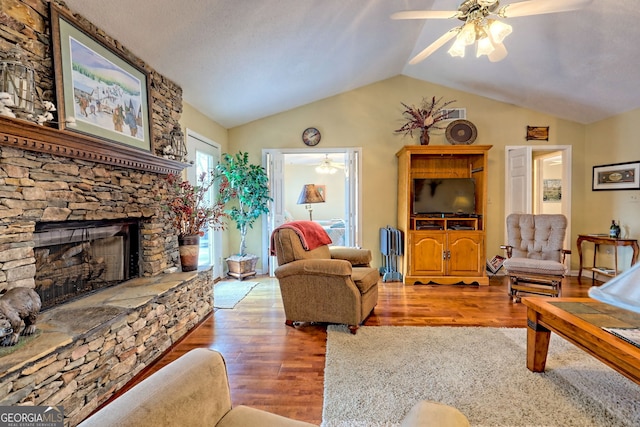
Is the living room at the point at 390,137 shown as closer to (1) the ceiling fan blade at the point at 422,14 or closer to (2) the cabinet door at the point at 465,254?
(2) the cabinet door at the point at 465,254

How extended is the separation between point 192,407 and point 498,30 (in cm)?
282

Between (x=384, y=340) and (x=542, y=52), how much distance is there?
3.50m

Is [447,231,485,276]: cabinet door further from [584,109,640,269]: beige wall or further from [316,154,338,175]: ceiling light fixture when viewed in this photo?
[316,154,338,175]: ceiling light fixture

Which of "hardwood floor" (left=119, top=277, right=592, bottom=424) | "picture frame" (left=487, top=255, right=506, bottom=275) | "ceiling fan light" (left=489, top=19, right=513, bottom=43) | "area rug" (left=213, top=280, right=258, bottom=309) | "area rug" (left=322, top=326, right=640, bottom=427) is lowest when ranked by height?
"hardwood floor" (left=119, top=277, right=592, bottom=424)

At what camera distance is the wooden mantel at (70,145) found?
1.46 m

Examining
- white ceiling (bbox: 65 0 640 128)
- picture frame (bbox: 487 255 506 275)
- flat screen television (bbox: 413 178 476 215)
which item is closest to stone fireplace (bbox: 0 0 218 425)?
white ceiling (bbox: 65 0 640 128)

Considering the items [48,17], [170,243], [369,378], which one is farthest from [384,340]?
[48,17]

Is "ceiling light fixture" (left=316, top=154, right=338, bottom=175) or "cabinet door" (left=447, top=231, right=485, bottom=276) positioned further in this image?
"ceiling light fixture" (left=316, top=154, right=338, bottom=175)

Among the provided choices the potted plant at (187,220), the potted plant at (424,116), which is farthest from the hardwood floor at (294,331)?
the potted plant at (424,116)

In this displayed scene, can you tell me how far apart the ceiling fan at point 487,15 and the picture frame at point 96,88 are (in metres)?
2.09

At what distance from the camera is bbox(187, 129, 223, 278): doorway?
3684 millimetres

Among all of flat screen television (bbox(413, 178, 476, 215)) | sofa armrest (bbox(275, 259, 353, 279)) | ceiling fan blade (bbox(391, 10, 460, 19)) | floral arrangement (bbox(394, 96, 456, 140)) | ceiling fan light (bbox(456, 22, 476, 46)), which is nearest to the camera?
ceiling fan blade (bbox(391, 10, 460, 19))

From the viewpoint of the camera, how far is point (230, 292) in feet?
12.6

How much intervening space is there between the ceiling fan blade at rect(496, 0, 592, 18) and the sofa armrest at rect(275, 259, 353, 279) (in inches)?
85.9
